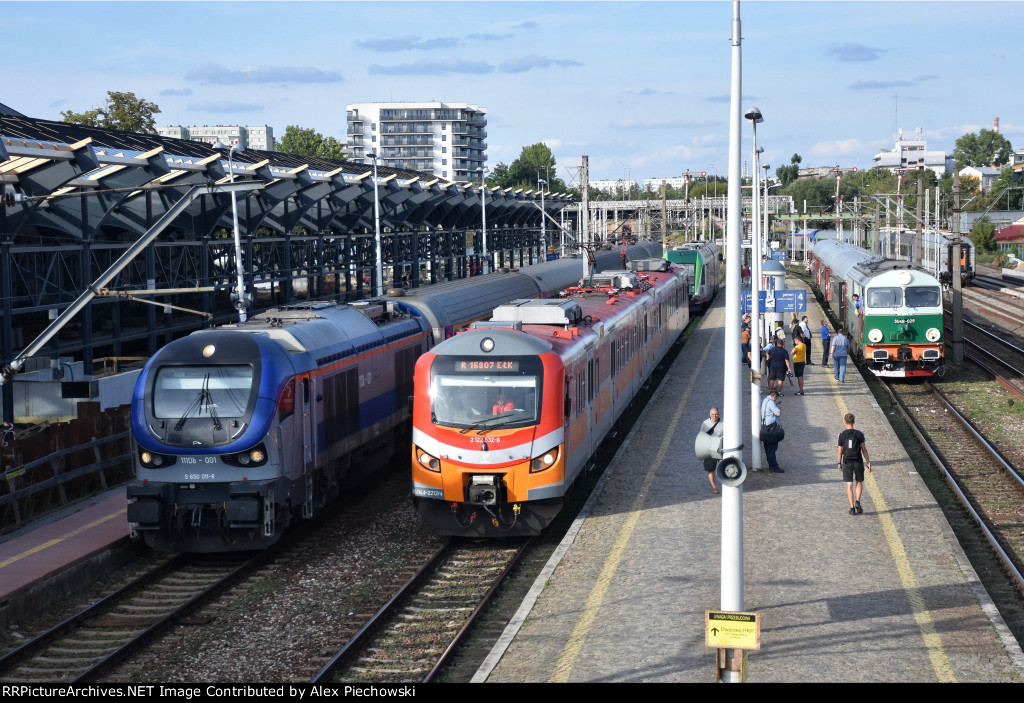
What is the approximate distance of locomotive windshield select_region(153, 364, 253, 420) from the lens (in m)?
15.3

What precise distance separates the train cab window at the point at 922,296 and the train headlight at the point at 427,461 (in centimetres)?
1956

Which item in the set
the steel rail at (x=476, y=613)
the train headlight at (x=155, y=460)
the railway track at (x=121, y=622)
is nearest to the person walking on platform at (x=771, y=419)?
the steel rail at (x=476, y=613)

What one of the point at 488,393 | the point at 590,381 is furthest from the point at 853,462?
the point at 488,393

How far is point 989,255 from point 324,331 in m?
104

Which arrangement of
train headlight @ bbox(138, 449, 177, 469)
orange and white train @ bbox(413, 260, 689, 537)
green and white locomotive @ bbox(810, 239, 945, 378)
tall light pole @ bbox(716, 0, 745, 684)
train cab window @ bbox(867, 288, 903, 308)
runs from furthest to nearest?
1. train cab window @ bbox(867, 288, 903, 308)
2. green and white locomotive @ bbox(810, 239, 945, 378)
3. orange and white train @ bbox(413, 260, 689, 537)
4. train headlight @ bbox(138, 449, 177, 469)
5. tall light pole @ bbox(716, 0, 745, 684)

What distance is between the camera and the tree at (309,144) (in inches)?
4107

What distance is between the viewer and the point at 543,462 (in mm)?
15734

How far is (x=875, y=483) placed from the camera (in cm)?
1895

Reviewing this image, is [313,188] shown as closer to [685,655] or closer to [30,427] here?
[30,427]

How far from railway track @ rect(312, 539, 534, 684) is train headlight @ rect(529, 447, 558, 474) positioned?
121 cm

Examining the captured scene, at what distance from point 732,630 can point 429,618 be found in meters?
4.84

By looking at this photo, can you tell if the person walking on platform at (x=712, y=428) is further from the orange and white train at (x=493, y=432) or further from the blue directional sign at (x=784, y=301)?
the blue directional sign at (x=784, y=301)

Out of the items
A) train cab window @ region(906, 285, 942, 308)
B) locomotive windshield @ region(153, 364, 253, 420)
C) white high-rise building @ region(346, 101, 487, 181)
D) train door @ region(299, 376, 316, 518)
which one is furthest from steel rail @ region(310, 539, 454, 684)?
white high-rise building @ region(346, 101, 487, 181)

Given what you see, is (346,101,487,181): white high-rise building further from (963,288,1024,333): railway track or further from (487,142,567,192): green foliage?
(963,288,1024,333): railway track
